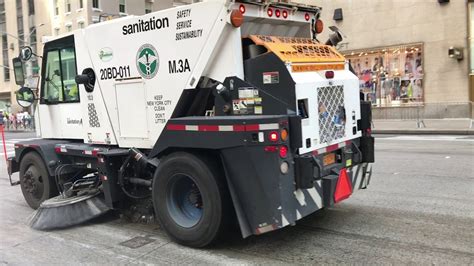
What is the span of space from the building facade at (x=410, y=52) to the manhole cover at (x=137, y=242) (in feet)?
50.3

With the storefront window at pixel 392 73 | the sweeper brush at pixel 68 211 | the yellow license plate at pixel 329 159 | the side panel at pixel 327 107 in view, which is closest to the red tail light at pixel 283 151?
the side panel at pixel 327 107

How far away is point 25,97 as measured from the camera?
7641mm

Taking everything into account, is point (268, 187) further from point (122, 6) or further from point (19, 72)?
point (122, 6)

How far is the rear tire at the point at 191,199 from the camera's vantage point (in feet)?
16.0

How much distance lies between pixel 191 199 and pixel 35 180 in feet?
10.7

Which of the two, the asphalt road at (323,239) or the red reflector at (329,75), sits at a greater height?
the red reflector at (329,75)

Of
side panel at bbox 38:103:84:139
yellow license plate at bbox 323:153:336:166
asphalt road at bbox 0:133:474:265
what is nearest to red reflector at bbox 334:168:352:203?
yellow license plate at bbox 323:153:336:166

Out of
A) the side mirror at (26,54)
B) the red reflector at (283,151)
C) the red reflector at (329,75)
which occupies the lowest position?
the red reflector at (283,151)

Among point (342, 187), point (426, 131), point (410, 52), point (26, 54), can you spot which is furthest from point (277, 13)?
point (410, 52)

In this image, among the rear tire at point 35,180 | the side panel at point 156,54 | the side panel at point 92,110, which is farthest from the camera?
the rear tire at point 35,180

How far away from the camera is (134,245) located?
5.43 metres

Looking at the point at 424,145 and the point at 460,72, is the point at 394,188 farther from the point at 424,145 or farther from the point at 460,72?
the point at 460,72

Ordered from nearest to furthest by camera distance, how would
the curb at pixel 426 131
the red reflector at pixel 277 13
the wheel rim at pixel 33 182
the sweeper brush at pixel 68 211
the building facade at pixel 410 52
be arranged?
the red reflector at pixel 277 13 < the sweeper brush at pixel 68 211 < the wheel rim at pixel 33 182 < the curb at pixel 426 131 < the building facade at pixel 410 52

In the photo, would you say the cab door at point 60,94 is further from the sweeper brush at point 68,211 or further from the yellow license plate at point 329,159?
the yellow license plate at point 329,159
